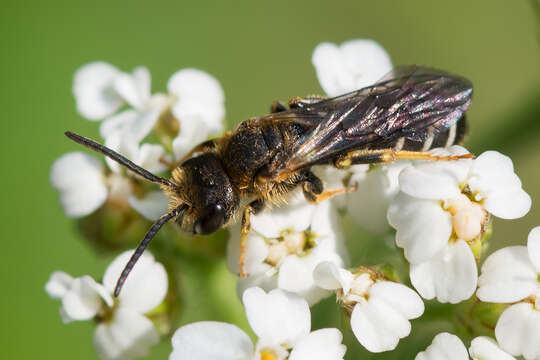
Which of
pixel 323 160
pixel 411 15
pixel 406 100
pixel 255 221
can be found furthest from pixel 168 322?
pixel 411 15

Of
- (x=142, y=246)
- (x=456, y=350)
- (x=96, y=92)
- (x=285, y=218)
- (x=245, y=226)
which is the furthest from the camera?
(x=96, y=92)

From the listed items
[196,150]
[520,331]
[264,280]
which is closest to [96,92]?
[196,150]

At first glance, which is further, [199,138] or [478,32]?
[478,32]

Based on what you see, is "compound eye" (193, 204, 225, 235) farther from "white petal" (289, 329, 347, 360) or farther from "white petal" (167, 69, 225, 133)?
"white petal" (167, 69, 225, 133)

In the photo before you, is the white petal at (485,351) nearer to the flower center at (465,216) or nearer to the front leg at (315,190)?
the flower center at (465,216)

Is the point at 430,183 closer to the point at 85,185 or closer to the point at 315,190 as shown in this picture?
the point at 315,190

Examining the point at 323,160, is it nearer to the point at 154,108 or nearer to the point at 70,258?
the point at 154,108

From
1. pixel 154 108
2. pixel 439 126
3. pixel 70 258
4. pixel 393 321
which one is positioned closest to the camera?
pixel 393 321
